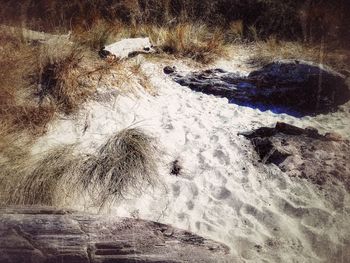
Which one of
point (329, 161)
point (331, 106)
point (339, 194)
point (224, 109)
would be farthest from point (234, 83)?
point (339, 194)

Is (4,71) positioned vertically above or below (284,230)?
above

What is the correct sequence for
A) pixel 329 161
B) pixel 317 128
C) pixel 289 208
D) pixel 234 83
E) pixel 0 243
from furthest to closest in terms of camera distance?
pixel 234 83 < pixel 317 128 < pixel 329 161 < pixel 289 208 < pixel 0 243

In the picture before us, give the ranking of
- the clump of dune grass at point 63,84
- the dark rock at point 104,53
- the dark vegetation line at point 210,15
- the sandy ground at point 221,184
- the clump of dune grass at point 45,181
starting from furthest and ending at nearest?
1. the dark vegetation line at point 210,15
2. the dark rock at point 104,53
3. the clump of dune grass at point 63,84
4. the clump of dune grass at point 45,181
5. the sandy ground at point 221,184

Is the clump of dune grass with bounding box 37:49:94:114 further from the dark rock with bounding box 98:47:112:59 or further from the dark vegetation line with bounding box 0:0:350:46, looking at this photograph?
the dark vegetation line with bounding box 0:0:350:46

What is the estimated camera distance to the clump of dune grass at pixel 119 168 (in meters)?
3.11

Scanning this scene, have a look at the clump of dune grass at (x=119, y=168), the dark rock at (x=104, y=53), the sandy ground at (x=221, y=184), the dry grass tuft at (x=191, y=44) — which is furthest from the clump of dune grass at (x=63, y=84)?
the dry grass tuft at (x=191, y=44)

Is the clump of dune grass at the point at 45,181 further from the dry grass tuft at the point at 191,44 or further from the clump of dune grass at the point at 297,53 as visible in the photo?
the clump of dune grass at the point at 297,53

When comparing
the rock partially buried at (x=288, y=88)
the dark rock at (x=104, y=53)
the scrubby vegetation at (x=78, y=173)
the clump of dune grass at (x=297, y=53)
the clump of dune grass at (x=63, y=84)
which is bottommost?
the clump of dune grass at (x=297, y=53)

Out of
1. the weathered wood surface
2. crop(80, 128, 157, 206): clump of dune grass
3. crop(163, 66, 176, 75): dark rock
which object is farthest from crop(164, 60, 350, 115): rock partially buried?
the weathered wood surface

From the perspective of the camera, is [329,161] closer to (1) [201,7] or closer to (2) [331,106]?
(2) [331,106]

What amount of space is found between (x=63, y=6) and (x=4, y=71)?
231 cm

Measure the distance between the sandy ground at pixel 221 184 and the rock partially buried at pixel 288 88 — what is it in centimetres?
16

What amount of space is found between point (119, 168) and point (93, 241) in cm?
104

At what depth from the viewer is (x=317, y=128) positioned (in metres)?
3.94
